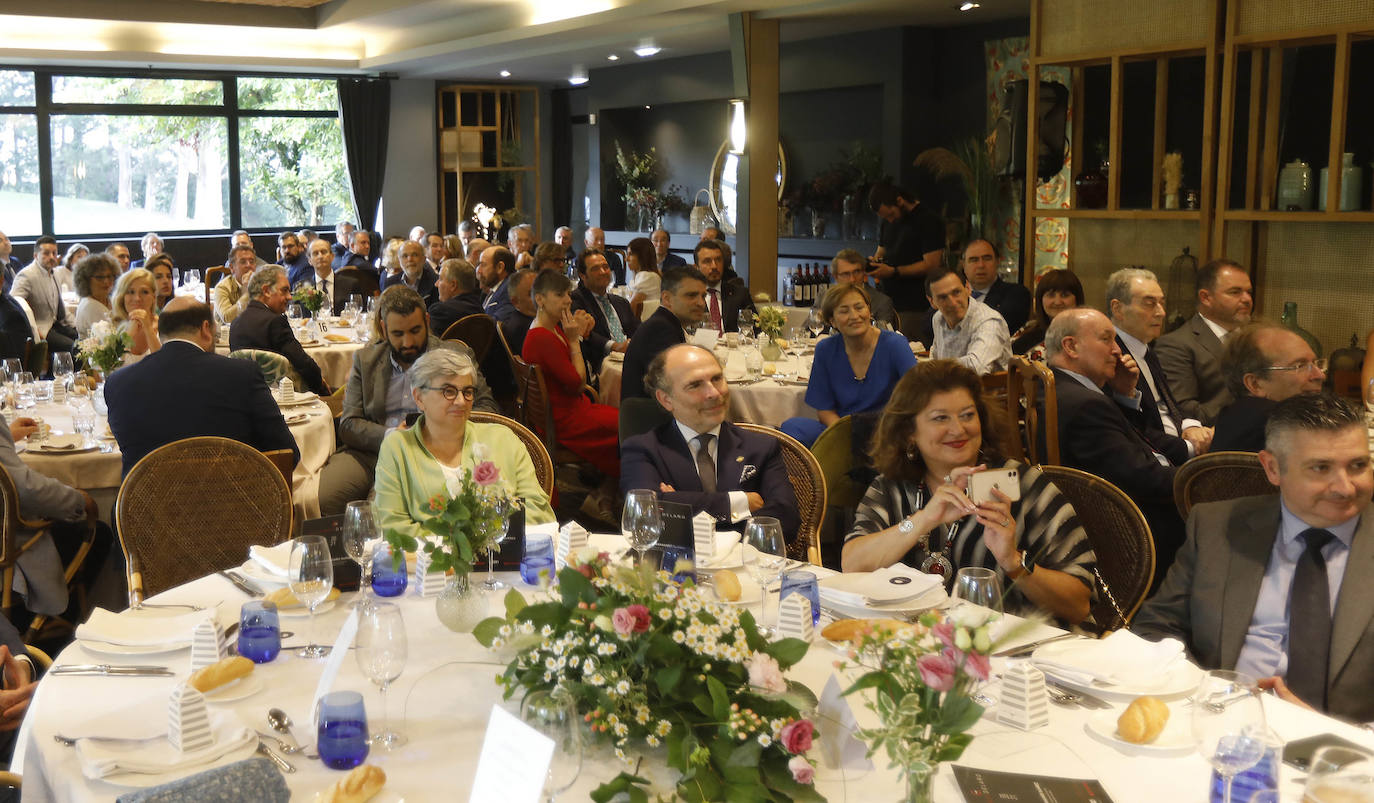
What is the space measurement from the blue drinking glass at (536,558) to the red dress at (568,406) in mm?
3327

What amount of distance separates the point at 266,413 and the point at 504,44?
376 inches

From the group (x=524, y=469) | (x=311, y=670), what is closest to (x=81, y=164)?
(x=524, y=469)

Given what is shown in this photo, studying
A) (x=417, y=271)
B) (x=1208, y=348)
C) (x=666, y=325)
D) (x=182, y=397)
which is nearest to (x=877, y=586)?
(x=182, y=397)

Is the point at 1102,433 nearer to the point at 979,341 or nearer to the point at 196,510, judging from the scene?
the point at 979,341

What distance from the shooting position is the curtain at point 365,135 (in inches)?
643

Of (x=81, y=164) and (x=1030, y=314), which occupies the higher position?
(x=81, y=164)

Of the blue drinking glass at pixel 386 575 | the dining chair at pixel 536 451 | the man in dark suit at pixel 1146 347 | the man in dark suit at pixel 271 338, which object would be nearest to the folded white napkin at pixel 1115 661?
the blue drinking glass at pixel 386 575

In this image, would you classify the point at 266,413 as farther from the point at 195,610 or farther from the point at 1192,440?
the point at 1192,440

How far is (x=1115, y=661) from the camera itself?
2260mm

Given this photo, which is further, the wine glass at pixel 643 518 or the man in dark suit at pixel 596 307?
the man in dark suit at pixel 596 307

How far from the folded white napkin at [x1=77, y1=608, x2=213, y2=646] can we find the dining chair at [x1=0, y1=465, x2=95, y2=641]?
64.4 inches

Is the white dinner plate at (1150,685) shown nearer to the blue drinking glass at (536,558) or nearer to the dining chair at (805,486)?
the blue drinking glass at (536,558)

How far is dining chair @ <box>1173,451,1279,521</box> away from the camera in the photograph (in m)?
3.35

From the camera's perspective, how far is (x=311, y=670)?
91.2 inches
